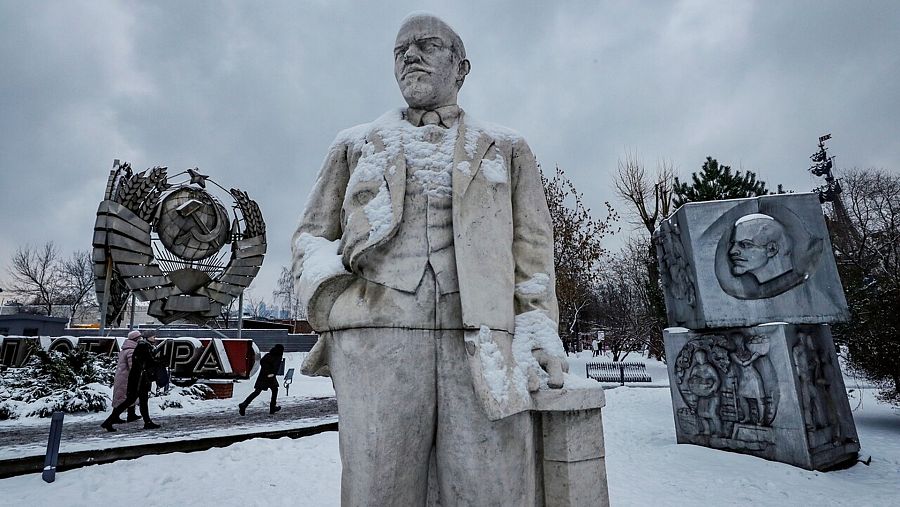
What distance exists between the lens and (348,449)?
196cm

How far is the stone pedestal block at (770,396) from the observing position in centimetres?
623

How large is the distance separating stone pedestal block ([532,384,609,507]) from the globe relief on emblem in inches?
612

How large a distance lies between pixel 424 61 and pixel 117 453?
6484 mm

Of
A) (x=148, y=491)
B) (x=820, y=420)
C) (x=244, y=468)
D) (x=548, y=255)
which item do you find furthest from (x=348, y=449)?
(x=820, y=420)

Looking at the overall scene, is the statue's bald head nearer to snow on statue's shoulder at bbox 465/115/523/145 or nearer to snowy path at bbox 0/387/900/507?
snow on statue's shoulder at bbox 465/115/523/145

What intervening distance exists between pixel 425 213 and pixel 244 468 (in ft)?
18.3

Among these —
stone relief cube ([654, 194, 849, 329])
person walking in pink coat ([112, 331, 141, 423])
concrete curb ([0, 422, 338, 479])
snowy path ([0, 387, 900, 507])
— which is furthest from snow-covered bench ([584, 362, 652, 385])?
person walking in pink coat ([112, 331, 141, 423])

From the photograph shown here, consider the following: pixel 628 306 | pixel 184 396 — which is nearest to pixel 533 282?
pixel 184 396

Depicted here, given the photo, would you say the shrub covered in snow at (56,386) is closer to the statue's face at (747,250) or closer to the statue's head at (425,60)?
the statue's head at (425,60)

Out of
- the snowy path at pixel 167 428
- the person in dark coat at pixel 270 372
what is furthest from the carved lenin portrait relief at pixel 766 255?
the person in dark coat at pixel 270 372

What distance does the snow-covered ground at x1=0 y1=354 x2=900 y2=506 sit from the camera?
5211 mm

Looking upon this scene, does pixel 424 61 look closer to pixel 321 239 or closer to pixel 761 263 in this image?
pixel 321 239

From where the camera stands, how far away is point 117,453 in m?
6.12

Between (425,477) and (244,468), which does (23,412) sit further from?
(425,477)
